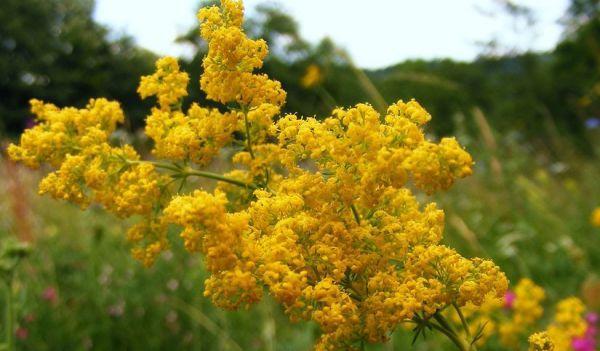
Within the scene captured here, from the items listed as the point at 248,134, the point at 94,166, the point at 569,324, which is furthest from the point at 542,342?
the point at 569,324

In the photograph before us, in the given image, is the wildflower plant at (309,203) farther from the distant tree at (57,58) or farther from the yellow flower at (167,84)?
the distant tree at (57,58)

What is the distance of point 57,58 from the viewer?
3634 centimetres

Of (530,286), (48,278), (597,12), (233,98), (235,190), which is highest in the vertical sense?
(597,12)

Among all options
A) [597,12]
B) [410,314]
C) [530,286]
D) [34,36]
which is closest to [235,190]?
[410,314]

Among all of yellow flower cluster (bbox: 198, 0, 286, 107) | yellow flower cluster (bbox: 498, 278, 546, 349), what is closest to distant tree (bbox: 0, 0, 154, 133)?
yellow flower cluster (bbox: 498, 278, 546, 349)

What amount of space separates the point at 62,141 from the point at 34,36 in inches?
1453

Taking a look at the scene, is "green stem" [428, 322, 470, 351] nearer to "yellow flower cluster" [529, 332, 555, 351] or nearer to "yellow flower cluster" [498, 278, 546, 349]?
"yellow flower cluster" [529, 332, 555, 351]

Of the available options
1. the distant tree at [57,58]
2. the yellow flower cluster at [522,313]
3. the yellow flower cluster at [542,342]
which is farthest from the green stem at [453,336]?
the distant tree at [57,58]

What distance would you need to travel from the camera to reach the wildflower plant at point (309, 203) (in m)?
1.29

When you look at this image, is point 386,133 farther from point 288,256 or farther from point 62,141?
point 62,141

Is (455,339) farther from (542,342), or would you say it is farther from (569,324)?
(569,324)

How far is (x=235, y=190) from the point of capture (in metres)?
1.76

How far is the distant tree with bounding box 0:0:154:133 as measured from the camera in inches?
1325

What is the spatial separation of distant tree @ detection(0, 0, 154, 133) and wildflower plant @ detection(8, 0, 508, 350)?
103 feet
